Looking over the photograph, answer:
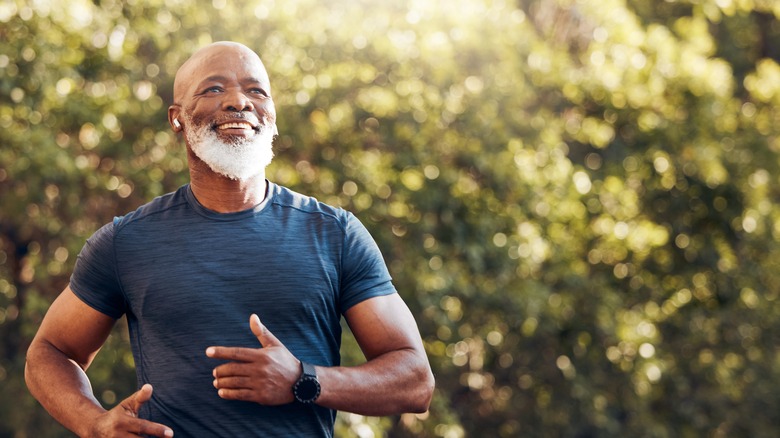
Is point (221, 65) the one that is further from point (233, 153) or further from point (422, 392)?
point (422, 392)

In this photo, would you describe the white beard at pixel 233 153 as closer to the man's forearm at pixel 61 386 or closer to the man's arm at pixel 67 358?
the man's arm at pixel 67 358

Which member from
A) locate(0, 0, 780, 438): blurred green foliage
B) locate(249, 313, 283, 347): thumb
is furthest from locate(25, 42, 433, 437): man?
locate(0, 0, 780, 438): blurred green foliage

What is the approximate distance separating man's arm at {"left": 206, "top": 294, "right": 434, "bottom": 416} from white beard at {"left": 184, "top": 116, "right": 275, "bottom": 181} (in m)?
0.38

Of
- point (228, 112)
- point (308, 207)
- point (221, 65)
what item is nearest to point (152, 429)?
point (308, 207)

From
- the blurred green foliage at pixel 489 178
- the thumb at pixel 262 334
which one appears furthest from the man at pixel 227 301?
the blurred green foliage at pixel 489 178

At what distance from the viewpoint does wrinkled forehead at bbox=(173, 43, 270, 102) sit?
277cm

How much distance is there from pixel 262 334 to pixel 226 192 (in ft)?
1.38

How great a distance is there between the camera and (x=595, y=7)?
1064 centimetres

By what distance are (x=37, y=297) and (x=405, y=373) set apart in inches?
197

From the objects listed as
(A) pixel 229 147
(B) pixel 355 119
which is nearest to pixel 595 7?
(B) pixel 355 119

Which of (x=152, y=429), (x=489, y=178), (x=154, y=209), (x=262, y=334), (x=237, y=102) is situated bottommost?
(x=489, y=178)

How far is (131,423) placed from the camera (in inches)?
100

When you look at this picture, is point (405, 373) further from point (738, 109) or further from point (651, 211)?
point (738, 109)

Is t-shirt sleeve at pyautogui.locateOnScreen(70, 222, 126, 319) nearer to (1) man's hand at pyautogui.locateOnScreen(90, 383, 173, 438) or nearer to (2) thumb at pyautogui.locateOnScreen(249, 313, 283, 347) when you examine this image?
(1) man's hand at pyautogui.locateOnScreen(90, 383, 173, 438)
